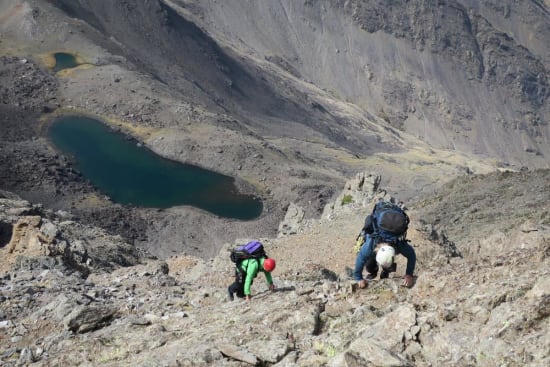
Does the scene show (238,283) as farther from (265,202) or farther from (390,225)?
(265,202)

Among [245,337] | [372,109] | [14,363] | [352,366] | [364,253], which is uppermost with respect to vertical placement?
[372,109]

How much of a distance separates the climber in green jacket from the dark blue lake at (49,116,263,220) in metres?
51.8

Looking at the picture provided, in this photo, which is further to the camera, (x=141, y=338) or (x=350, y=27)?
(x=350, y=27)

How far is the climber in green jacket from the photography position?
14.1 meters

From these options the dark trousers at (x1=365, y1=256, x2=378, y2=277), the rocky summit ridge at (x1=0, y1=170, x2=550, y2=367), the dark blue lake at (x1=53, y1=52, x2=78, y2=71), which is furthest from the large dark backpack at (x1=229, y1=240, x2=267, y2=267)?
the dark blue lake at (x1=53, y1=52, x2=78, y2=71)

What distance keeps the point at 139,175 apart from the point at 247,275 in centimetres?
5994

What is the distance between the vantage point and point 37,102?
263 feet

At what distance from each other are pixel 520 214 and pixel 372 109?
500 ft

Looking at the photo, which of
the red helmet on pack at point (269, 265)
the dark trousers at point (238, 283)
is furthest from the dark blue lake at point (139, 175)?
the red helmet on pack at point (269, 265)

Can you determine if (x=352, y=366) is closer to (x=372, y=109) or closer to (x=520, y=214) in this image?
(x=520, y=214)

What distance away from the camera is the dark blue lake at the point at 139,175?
6775 centimetres

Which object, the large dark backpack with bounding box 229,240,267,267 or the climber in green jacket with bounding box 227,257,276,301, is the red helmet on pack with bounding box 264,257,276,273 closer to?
the climber in green jacket with bounding box 227,257,276,301

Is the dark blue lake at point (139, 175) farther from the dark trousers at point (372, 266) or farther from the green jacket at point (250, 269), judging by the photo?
the dark trousers at point (372, 266)

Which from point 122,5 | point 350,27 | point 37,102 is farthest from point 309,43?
point 37,102
